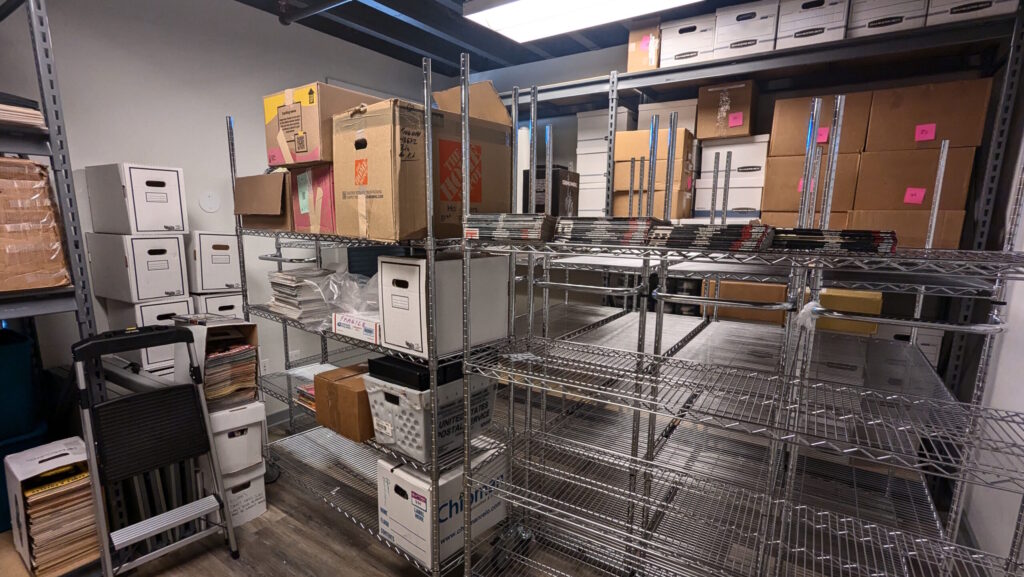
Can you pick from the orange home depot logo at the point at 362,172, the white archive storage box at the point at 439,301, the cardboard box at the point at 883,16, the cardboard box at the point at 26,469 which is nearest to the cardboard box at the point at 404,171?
the orange home depot logo at the point at 362,172

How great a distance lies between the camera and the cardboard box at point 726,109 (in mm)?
2596

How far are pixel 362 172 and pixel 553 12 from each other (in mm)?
1296

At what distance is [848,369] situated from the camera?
1585 mm

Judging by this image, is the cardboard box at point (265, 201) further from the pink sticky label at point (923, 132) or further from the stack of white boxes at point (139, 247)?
the pink sticky label at point (923, 132)

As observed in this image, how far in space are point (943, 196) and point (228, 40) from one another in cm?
391

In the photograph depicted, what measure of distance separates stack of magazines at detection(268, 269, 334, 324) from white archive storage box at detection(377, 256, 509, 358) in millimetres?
594

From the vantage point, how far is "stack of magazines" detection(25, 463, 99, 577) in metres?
1.52

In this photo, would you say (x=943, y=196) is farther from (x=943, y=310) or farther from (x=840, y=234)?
(x=840, y=234)

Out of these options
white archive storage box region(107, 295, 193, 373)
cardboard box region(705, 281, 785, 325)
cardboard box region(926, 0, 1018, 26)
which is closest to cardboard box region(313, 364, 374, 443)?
white archive storage box region(107, 295, 193, 373)

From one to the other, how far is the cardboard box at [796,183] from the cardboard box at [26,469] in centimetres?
343

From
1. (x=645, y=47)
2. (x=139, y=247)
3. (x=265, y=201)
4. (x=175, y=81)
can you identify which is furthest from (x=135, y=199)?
(x=645, y=47)

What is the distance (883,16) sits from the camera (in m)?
2.04

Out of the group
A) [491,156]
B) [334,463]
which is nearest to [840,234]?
[491,156]

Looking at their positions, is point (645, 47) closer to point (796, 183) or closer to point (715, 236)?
point (796, 183)
